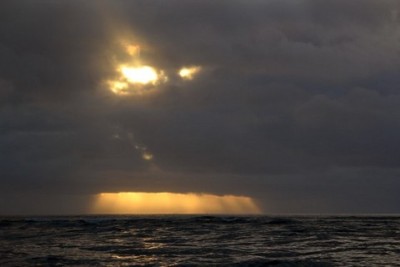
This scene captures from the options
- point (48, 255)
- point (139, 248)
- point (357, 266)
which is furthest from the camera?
point (139, 248)

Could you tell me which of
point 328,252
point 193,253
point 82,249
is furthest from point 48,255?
point 328,252

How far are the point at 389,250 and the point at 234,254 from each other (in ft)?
39.7

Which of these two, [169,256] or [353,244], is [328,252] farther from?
[169,256]

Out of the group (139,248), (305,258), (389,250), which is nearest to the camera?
(305,258)

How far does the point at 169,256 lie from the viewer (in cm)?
2942

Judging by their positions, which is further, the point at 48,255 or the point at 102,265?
the point at 48,255

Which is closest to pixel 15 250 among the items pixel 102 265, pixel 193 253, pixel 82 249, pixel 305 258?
pixel 82 249

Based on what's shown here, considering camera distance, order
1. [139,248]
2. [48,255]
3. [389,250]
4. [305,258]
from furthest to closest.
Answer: [139,248], [389,250], [48,255], [305,258]

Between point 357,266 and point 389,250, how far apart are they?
979 cm

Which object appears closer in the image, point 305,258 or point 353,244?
point 305,258

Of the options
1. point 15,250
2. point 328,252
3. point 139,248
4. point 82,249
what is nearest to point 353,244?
point 328,252

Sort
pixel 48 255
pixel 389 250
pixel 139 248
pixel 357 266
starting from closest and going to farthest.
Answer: pixel 357 266, pixel 48 255, pixel 389 250, pixel 139 248

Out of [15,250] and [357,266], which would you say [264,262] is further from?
[15,250]

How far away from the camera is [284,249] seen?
109ft
